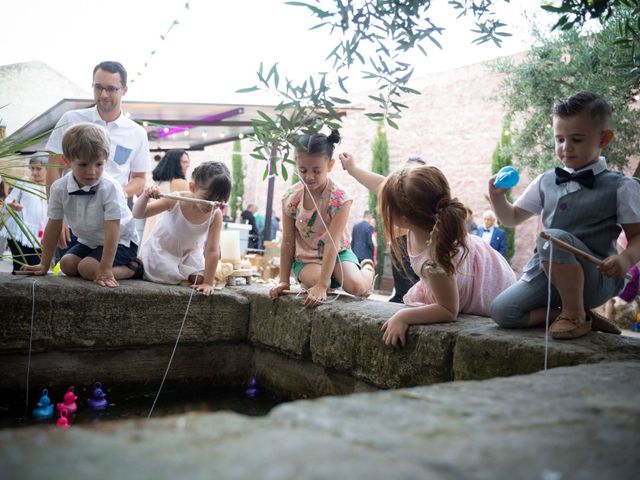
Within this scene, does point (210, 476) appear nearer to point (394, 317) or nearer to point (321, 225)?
point (394, 317)

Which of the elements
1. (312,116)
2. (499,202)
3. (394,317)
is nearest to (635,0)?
(499,202)

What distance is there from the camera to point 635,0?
211 cm

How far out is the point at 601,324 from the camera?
2.64 meters

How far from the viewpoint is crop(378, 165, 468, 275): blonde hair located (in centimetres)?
274

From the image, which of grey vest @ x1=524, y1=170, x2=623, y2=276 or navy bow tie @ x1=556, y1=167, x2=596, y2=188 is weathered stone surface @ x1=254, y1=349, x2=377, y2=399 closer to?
grey vest @ x1=524, y1=170, x2=623, y2=276

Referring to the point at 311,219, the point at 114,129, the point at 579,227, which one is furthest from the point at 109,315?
the point at 579,227

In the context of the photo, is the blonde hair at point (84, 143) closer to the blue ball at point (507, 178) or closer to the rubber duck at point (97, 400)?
the rubber duck at point (97, 400)

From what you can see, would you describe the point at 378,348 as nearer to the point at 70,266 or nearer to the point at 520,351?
the point at 520,351

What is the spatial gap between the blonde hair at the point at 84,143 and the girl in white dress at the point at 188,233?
379mm

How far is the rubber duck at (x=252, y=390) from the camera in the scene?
3439 mm

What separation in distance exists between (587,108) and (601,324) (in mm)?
929

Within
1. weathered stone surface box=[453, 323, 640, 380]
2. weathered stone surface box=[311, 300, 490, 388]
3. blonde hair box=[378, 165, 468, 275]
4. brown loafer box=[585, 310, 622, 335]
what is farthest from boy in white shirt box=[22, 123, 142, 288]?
brown loafer box=[585, 310, 622, 335]

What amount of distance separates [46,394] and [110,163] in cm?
A: 180

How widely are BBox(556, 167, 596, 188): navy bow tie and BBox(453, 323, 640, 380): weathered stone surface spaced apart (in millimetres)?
640
